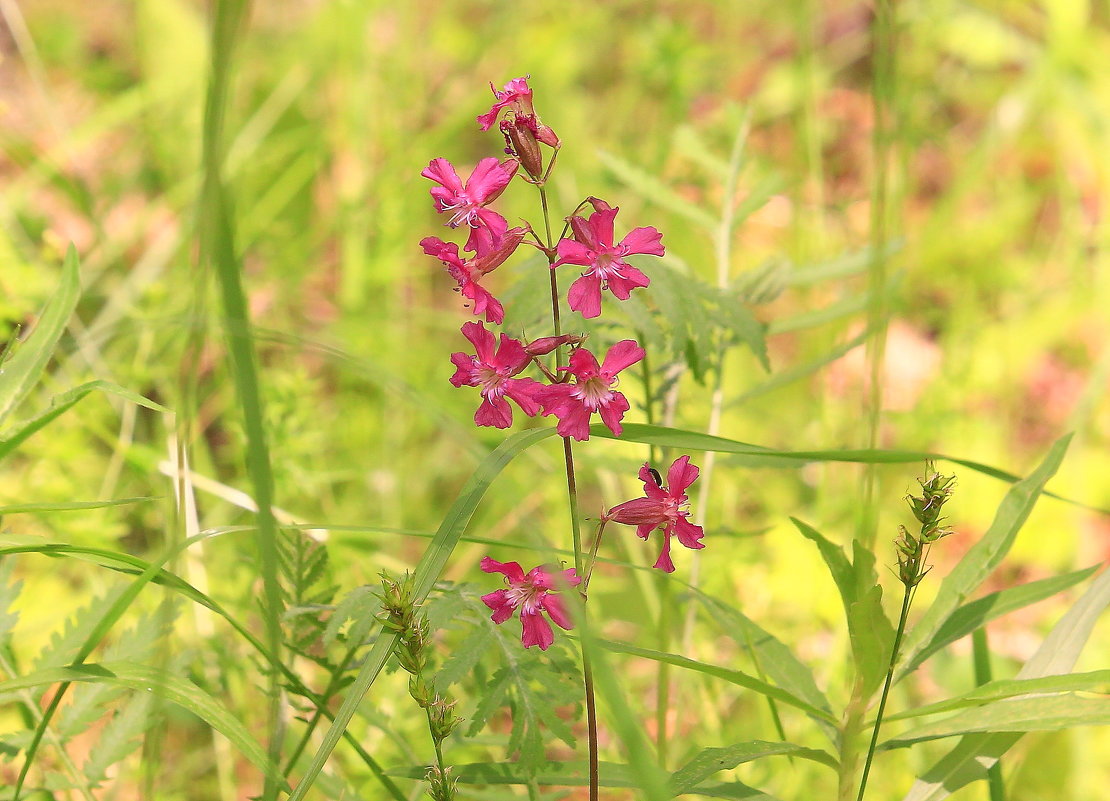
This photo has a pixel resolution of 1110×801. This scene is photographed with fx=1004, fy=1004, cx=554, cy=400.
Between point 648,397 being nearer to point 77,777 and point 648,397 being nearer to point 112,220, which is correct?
point 77,777

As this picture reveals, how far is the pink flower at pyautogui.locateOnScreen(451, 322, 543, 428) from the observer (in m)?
1.09

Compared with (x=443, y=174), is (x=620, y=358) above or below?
below

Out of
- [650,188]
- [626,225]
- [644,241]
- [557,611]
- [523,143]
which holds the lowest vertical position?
[557,611]

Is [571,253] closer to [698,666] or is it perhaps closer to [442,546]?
[442,546]

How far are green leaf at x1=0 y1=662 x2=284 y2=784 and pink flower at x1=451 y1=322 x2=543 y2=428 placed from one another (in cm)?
44

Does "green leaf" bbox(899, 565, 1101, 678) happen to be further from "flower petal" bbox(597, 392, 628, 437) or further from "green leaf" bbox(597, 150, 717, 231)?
"green leaf" bbox(597, 150, 717, 231)

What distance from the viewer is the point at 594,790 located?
3.68 ft

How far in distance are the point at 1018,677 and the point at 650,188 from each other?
115 centimetres

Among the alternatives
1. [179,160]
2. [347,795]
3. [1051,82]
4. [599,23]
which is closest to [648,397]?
[347,795]

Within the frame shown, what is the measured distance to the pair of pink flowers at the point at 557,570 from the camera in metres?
1.10

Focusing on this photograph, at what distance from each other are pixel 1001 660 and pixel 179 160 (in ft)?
9.99

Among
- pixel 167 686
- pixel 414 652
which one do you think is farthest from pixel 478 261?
pixel 167 686

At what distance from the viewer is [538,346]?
44.3 inches

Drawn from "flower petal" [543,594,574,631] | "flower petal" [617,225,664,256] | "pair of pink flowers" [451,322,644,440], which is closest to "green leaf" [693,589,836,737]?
"flower petal" [543,594,574,631]
